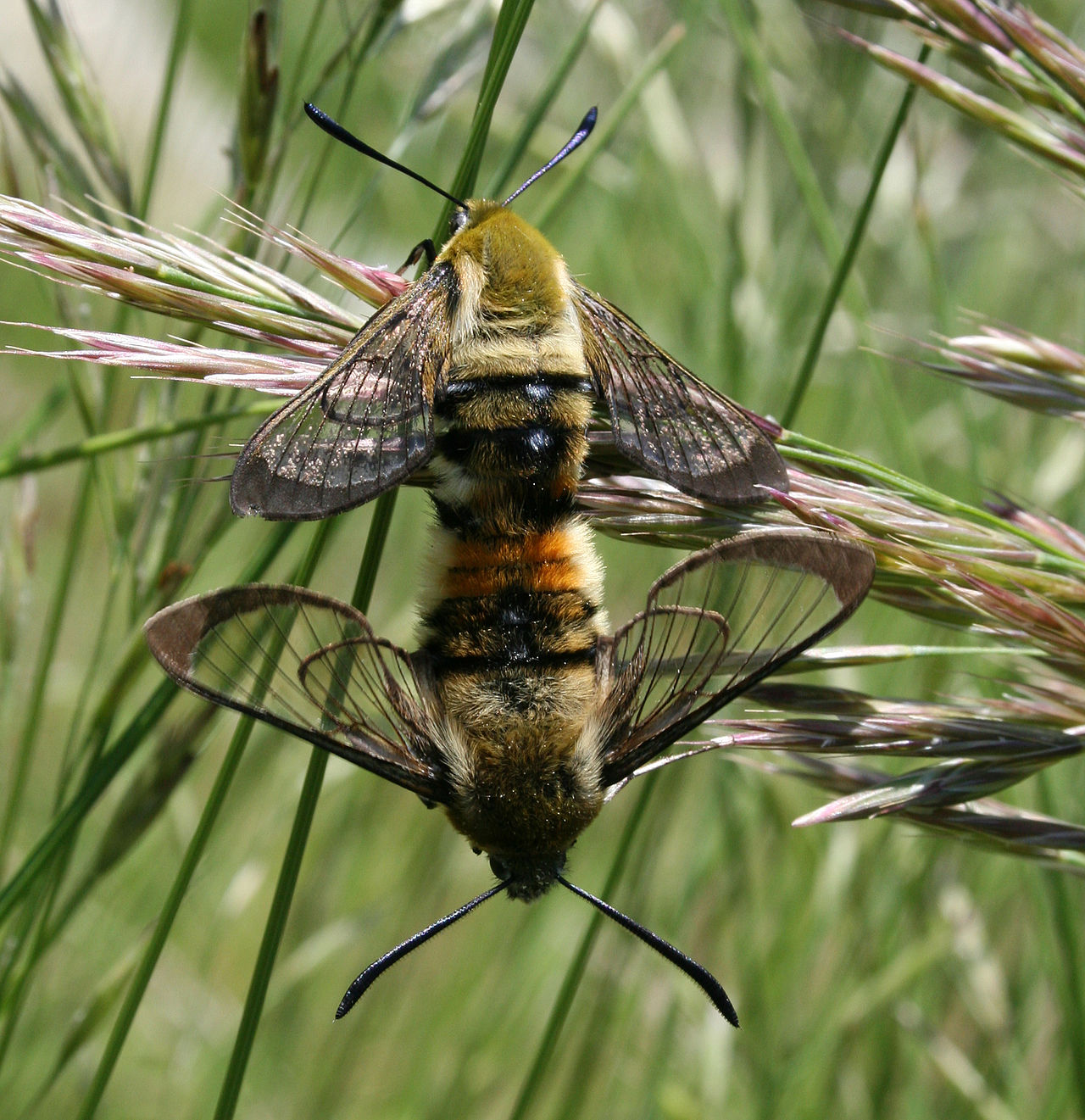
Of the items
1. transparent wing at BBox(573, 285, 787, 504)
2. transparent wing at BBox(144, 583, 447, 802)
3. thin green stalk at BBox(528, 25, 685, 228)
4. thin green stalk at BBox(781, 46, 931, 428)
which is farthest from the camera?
thin green stalk at BBox(528, 25, 685, 228)

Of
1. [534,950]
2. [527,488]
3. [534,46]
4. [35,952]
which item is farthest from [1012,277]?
[35,952]

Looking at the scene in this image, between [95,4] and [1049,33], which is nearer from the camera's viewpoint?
[1049,33]

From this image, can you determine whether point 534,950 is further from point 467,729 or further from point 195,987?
point 467,729

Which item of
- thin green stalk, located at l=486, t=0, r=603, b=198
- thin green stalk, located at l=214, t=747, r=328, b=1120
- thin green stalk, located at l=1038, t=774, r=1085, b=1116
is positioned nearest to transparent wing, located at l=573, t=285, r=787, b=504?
thin green stalk, located at l=486, t=0, r=603, b=198

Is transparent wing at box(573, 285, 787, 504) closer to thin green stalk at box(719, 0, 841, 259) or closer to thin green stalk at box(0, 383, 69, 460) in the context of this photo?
thin green stalk at box(719, 0, 841, 259)

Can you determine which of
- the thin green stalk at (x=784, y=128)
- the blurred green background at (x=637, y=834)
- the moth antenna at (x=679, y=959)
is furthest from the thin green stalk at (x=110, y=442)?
the thin green stalk at (x=784, y=128)
